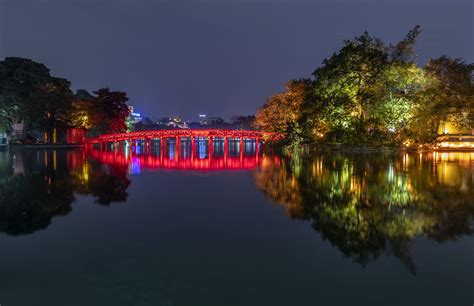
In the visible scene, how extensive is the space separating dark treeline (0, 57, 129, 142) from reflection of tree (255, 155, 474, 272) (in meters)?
35.7

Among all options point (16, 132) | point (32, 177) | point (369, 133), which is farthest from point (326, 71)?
point (16, 132)

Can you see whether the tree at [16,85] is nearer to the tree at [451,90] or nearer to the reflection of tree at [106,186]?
the reflection of tree at [106,186]

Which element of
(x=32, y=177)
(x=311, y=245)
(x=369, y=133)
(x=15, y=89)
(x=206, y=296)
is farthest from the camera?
(x=15, y=89)

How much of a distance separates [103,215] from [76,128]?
45160 millimetres

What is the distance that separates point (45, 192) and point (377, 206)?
1078 centimetres

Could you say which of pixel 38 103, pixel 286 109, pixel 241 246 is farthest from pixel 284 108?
pixel 241 246

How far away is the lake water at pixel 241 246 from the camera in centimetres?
556

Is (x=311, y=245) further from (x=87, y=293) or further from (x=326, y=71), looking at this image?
(x=326, y=71)

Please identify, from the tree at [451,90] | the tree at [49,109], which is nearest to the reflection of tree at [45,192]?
the tree at [49,109]

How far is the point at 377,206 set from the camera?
11.0 m

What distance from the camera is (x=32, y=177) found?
18.8 metres

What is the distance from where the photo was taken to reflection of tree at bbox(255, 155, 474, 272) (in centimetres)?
796

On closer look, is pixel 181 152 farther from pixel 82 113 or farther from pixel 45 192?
pixel 45 192

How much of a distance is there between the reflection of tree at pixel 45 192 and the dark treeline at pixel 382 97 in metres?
20.5
